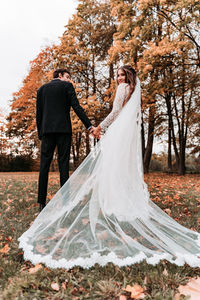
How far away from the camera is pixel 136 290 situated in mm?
1793

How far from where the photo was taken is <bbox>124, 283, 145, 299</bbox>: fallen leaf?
5.70 feet

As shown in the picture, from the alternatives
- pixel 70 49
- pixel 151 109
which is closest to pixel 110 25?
pixel 70 49

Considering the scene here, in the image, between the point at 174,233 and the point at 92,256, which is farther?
the point at 174,233

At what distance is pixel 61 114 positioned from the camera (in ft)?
12.1

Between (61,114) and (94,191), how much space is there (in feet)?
4.66

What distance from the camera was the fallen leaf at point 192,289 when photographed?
1.78 meters

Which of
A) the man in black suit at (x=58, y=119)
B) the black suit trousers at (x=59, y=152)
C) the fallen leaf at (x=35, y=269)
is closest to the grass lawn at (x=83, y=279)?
the fallen leaf at (x=35, y=269)

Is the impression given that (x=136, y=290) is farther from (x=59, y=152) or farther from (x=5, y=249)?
(x=59, y=152)

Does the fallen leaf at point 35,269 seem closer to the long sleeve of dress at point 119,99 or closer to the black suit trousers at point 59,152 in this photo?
the black suit trousers at point 59,152

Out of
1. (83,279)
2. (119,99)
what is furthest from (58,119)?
(83,279)

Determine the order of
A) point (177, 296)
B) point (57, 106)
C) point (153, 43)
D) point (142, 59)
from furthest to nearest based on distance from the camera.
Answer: point (142, 59) < point (153, 43) < point (57, 106) < point (177, 296)

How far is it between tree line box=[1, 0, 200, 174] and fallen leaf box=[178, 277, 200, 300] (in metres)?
8.49

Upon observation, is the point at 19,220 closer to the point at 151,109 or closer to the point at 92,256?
the point at 92,256

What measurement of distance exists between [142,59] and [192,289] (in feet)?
30.0
